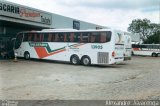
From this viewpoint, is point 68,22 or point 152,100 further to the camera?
point 68,22

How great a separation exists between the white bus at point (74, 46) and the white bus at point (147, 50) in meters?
30.4

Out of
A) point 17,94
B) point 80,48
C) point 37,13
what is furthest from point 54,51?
point 17,94

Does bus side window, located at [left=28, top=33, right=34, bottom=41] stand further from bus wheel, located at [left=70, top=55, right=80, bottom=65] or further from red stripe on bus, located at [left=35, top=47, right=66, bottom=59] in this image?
bus wheel, located at [left=70, top=55, right=80, bottom=65]

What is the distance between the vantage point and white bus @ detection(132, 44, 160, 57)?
53.9 metres

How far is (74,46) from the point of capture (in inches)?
990

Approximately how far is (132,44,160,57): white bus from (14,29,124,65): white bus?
3039cm

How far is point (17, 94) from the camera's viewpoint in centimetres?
1048

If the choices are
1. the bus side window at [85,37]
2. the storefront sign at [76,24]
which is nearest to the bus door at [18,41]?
the bus side window at [85,37]

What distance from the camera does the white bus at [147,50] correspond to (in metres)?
53.9

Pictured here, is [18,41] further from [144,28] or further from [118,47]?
[144,28]

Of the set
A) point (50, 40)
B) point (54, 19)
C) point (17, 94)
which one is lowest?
point (17, 94)

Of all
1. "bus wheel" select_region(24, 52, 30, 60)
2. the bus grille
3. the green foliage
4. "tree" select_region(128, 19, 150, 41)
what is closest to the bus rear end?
the bus grille

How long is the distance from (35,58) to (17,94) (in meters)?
18.2

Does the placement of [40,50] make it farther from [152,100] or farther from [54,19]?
[152,100]
